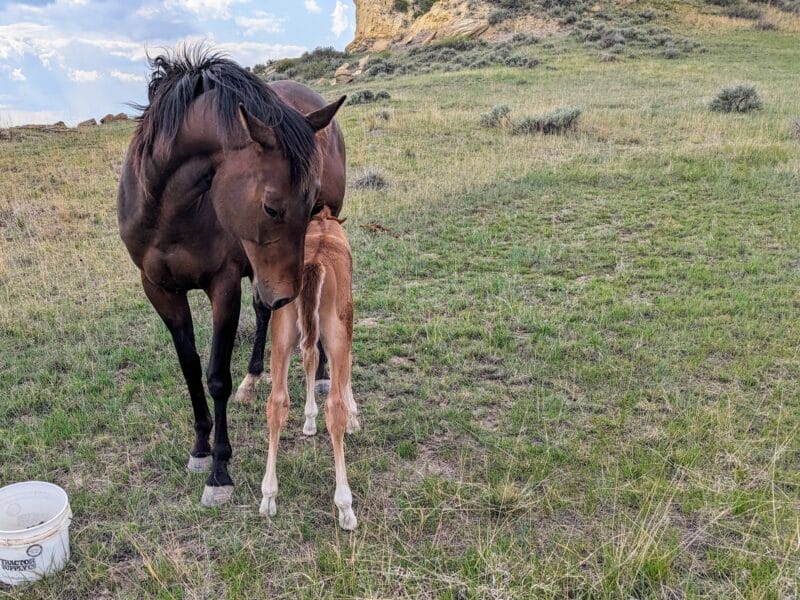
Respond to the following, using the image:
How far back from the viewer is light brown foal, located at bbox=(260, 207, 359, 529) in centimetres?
301

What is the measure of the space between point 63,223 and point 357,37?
125 feet

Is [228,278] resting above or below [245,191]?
below

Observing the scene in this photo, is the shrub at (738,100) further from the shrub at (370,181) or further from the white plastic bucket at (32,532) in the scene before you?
the white plastic bucket at (32,532)

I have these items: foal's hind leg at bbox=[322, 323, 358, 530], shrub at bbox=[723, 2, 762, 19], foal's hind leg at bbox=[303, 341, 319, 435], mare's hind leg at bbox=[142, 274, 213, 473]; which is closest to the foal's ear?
foal's hind leg at bbox=[322, 323, 358, 530]

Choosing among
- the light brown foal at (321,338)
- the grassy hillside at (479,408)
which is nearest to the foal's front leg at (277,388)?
the light brown foal at (321,338)

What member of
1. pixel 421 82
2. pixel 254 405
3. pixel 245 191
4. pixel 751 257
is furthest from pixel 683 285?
pixel 421 82

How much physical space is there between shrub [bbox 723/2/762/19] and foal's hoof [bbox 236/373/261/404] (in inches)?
1472

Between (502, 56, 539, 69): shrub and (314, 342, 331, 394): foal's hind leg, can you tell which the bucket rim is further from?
(502, 56, 539, 69): shrub

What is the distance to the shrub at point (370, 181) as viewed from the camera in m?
10.4

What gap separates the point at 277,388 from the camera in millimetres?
3088

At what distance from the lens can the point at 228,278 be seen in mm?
3238

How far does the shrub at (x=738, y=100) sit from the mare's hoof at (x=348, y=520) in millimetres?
16079

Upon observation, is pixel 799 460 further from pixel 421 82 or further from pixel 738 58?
pixel 738 58

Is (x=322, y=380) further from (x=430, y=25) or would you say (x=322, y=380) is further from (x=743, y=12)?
(x=743, y=12)
